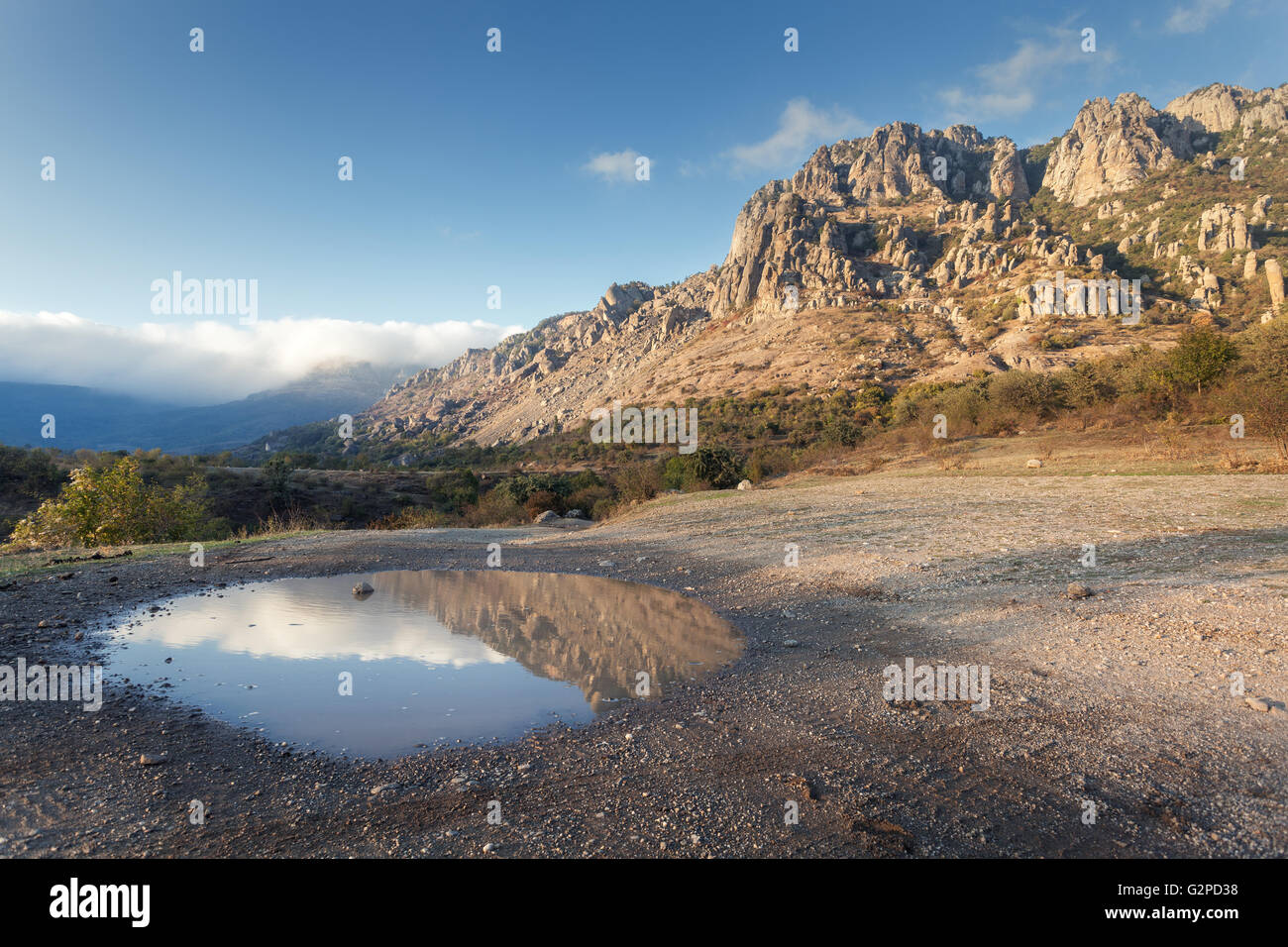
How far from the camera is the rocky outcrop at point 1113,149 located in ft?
389

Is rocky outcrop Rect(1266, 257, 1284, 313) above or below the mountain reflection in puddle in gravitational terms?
above

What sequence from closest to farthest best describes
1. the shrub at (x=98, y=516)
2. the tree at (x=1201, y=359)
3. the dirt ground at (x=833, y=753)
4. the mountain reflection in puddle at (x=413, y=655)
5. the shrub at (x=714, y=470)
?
1. the dirt ground at (x=833, y=753)
2. the mountain reflection in puddle at (x=413, y=655)
3. the shrub at (x=98, y=516)
4. the tree at (x=1201, y=359)
5. the shrub at (x=714, y=470)

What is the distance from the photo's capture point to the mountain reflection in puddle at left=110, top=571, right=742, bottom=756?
5301 millimetres

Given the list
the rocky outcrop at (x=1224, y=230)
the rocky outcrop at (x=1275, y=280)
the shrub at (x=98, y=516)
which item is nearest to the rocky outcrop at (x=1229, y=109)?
the rocky outcrop at (x=1224, y=230)

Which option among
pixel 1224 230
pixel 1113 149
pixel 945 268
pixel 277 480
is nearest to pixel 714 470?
pixel 277 480

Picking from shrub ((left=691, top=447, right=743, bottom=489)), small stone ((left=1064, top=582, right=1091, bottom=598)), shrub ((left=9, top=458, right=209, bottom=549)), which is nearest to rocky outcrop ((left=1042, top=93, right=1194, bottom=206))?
shrub ((left=691, top=447, right=743, bottom=489))

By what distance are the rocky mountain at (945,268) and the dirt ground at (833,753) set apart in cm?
6473

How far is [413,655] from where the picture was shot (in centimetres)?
721

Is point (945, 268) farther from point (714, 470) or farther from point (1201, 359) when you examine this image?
point (714, 470)

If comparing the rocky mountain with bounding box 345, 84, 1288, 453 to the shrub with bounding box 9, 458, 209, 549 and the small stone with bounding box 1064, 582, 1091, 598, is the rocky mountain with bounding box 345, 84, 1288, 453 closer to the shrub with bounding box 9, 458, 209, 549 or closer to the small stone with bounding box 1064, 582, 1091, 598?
the small stone with bounding box 1064, 582, 1091, 598

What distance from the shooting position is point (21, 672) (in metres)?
6.07

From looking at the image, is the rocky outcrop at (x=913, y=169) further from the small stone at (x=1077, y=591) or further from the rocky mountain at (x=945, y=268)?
the small stone at (x=1077, y=591)

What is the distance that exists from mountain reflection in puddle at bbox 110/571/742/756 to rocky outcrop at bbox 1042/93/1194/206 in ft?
499
